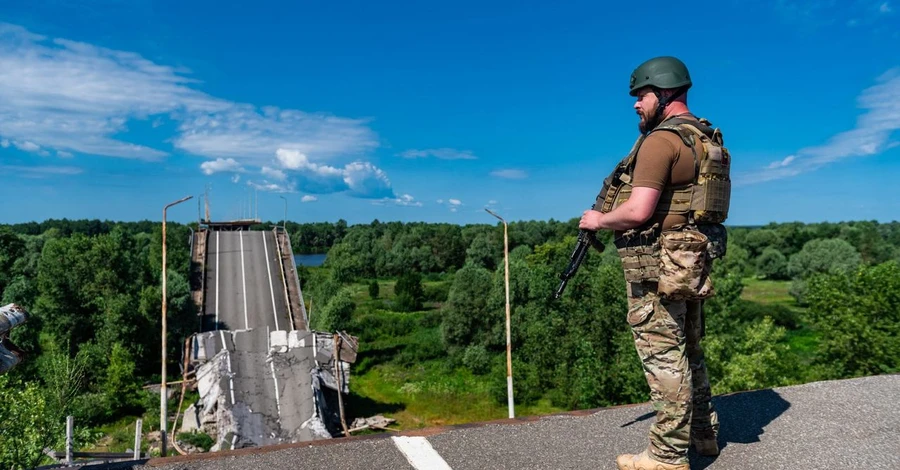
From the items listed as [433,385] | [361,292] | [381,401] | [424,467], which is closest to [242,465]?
[424,467]

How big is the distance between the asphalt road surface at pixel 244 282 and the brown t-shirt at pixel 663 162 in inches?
1053

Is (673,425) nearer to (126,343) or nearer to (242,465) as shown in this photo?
(242,465)

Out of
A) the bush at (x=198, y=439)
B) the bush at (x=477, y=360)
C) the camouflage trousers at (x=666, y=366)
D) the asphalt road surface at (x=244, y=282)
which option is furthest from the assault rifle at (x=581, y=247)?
the bush at (x=477, y=360)

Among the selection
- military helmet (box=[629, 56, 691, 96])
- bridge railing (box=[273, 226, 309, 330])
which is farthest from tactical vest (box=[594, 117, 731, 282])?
bridge railing (box=[273, 226, 309, 330])

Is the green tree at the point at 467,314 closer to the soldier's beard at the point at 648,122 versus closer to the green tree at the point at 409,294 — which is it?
the green tree at the point at 409,294

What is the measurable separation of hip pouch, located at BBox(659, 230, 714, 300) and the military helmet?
0.99 metres

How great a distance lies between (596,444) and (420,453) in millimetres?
1481

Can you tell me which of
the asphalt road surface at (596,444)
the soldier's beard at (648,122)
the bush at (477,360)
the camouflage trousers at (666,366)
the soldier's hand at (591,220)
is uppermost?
the soldier's beard at (648,122)

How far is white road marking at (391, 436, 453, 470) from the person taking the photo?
4.21 metres

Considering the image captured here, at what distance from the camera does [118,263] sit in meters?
33.0

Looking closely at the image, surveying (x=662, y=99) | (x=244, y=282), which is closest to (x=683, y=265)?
(x=662, y=99)

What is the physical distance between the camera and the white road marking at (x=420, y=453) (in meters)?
4.21

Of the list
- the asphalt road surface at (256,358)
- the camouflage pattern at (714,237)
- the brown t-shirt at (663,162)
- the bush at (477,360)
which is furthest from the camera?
the bush at (477,360)

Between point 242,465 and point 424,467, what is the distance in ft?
4.50
